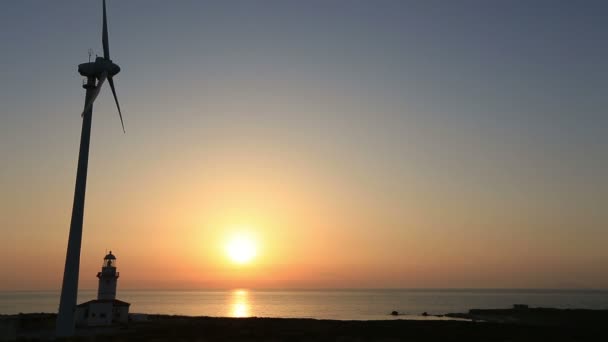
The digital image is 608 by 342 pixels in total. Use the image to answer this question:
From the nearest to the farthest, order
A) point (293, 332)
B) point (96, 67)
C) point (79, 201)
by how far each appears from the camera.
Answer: point (79, 201), point (96, 67), point (293, 332)

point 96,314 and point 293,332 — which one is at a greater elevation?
point 96,314

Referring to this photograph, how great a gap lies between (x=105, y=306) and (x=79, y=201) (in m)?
24.9

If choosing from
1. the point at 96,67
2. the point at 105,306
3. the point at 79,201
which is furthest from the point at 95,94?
the point at 105,306

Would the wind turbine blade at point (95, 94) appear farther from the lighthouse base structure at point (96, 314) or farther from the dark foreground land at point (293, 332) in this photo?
the lighthouse base structure at point (96, 314)

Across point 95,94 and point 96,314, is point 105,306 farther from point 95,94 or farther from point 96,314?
point 95,94

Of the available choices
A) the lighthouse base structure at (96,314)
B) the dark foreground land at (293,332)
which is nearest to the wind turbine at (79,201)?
the dark foreground land at (293,332)

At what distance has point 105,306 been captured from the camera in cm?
6341

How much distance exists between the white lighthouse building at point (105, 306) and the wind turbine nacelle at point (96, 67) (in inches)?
1211

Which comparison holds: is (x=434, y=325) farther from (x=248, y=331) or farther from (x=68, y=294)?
(x=68, y=294)

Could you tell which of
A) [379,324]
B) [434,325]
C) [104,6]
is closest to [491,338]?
[434,325]

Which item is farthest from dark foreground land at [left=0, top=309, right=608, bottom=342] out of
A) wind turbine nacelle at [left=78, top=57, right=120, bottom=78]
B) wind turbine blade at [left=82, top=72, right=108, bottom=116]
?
wind turbine nacelle at [left=78, top=57, right=120, bottom=78]

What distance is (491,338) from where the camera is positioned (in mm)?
49250

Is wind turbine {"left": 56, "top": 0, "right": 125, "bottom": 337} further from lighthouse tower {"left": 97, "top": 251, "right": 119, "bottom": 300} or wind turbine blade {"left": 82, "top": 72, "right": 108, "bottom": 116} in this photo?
lighthouse tower {"left": 97, "top": 251, "right": 119, "bottom": 300}

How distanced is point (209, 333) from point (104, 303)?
19.6 meters
